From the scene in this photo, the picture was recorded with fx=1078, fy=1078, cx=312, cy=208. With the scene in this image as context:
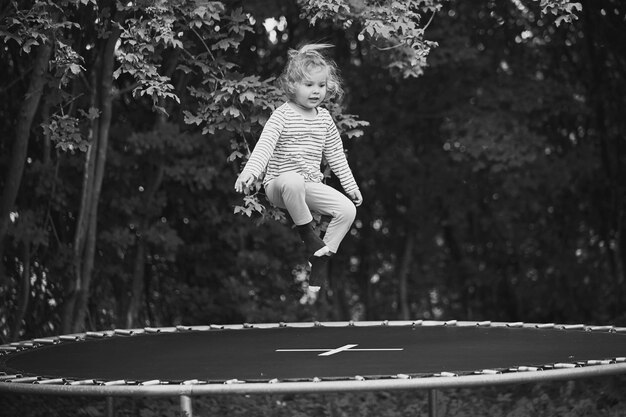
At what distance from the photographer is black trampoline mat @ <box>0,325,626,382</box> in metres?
3.85

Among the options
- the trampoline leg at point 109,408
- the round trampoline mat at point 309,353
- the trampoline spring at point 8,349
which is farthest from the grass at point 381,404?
the trampoline leg at point 109,408

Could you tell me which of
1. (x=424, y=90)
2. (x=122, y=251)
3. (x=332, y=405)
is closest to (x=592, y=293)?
(x=424, y=90)

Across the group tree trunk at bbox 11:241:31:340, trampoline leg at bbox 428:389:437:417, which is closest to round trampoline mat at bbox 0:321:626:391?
trampoline leg at bbox 428:389:437:417

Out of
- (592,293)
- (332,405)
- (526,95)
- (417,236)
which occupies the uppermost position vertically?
(526,95)

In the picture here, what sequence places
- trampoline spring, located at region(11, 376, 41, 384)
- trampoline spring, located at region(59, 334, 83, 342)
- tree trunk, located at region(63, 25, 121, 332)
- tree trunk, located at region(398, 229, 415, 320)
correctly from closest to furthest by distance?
trampoline spring, located at region(11, 376, 41, 384) → trampoline spring, located at region(59, 334, 83, 342) → tree trunk, located at region(63, 25, 121, 332) → tree trunk, located at region(398, 229, 415, 320)

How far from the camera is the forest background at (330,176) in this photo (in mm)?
5594

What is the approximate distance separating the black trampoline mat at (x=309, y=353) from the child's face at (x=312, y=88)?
97 centimetres

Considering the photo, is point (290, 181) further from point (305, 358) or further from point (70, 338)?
point (70, 338)

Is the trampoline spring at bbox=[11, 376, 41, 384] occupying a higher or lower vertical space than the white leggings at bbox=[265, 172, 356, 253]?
lower

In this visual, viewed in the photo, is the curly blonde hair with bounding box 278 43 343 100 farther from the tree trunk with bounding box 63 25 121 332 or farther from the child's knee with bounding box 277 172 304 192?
the tree trunk with bounding box 63 25 121 332

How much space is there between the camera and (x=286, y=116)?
3.96 meters

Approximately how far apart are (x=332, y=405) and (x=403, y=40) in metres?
2.91

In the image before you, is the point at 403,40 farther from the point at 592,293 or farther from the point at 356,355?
the point at 592,293

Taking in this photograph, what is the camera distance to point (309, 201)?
3.99 meters
